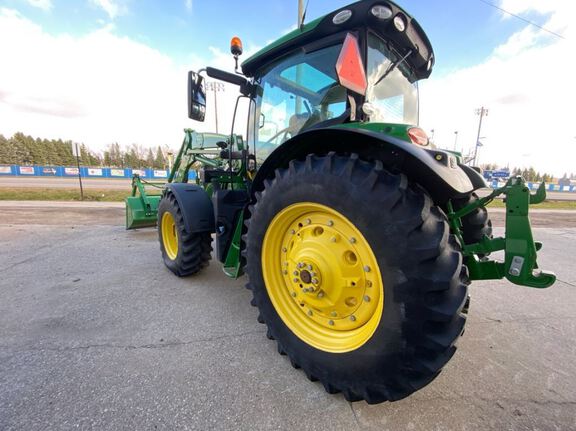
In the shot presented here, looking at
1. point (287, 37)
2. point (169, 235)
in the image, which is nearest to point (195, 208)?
point (169, 235)

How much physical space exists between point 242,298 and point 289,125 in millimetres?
1855

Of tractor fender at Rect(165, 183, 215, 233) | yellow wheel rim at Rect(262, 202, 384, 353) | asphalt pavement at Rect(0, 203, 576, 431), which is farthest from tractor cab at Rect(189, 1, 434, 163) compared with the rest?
asphalt pavement at Rect(0, 203, 576, 431)

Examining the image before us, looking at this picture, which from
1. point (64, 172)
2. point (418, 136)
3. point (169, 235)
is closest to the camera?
point (418, 136)

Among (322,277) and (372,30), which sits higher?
(372,30)

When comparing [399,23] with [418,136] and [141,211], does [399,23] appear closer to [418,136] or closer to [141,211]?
[418,136]

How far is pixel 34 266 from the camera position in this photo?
3.75 m

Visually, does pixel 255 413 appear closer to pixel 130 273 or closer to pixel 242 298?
pixel 242 298

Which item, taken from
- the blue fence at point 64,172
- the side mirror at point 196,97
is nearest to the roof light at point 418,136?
the side mirror at point 196,97

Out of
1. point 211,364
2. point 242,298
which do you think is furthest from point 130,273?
point 211,364

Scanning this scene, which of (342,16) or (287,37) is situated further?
(287,37)

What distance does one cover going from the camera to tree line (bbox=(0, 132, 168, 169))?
2116 inches

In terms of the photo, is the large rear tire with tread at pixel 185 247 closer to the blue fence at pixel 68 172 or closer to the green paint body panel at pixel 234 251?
the green paint body panel at pixel 234 251

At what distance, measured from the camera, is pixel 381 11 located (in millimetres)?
1781

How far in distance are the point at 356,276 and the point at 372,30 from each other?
1.70 metres
